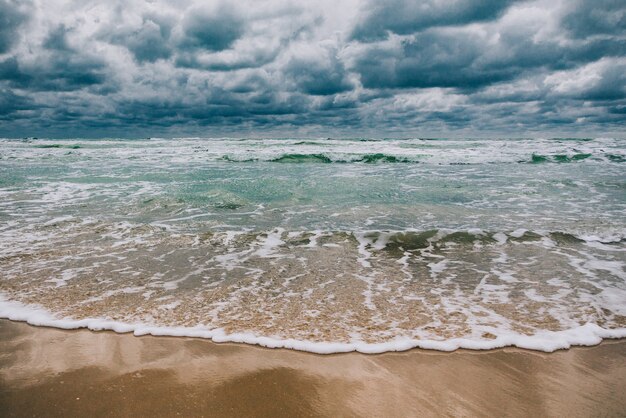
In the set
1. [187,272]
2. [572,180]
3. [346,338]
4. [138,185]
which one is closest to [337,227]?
[187,272]

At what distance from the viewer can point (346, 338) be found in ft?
11.2

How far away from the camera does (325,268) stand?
535 centimetres

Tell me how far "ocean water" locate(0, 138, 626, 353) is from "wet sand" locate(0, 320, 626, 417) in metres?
0.21

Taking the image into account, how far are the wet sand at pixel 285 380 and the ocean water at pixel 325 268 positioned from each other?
206 millimetres

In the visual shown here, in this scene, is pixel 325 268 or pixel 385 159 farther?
pixel 385 159

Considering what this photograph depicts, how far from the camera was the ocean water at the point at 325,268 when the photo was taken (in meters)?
3.65

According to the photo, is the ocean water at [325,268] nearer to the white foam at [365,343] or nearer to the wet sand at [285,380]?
the white foam at [365,343]

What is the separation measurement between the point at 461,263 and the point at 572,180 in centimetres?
1246

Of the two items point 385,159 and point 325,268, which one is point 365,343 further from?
point 385,159

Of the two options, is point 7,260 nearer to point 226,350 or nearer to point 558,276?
point 226,350

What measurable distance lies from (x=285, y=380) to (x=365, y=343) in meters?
0.82

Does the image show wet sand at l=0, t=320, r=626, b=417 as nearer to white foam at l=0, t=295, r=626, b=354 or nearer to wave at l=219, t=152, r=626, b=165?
white foam at l=0, t=295, r=626, b=354

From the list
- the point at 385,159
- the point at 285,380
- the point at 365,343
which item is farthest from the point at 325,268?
the point at 385,159

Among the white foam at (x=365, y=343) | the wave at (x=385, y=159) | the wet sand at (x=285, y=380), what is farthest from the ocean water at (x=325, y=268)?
the wave at (x=385, y=159)
